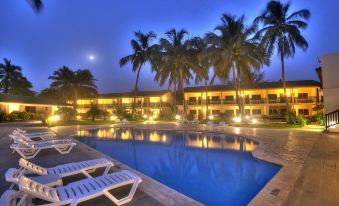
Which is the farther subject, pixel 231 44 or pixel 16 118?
pixel 16 118

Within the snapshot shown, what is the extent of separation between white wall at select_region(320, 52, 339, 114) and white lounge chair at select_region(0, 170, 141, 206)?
15252mm

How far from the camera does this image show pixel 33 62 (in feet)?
290

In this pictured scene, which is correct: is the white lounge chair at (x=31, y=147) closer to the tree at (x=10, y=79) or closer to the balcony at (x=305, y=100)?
the balcony at (x=305, y=100)

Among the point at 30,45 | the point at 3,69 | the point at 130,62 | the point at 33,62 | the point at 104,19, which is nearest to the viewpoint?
the point at 130,62

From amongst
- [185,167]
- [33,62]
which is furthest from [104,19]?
[185,167]

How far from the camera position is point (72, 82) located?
41.9 metres

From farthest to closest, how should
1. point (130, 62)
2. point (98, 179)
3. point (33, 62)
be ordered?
point (33, 62) → point (130, 62) → point (98, 179)

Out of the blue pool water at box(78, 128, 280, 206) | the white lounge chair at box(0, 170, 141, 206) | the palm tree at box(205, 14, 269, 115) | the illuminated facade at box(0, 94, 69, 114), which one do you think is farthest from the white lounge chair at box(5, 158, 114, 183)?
the illuminated facade at box(0, 94, 69, 114)

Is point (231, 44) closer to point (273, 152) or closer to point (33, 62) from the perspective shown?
point (273, 152)

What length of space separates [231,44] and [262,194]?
2142 cm

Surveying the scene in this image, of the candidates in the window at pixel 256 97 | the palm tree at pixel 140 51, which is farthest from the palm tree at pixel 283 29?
the palm tree at pixel 140 51

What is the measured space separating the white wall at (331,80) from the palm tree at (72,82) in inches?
1573

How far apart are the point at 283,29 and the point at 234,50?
5271 millimetres

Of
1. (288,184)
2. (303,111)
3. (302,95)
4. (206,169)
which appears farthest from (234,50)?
(288,184)
